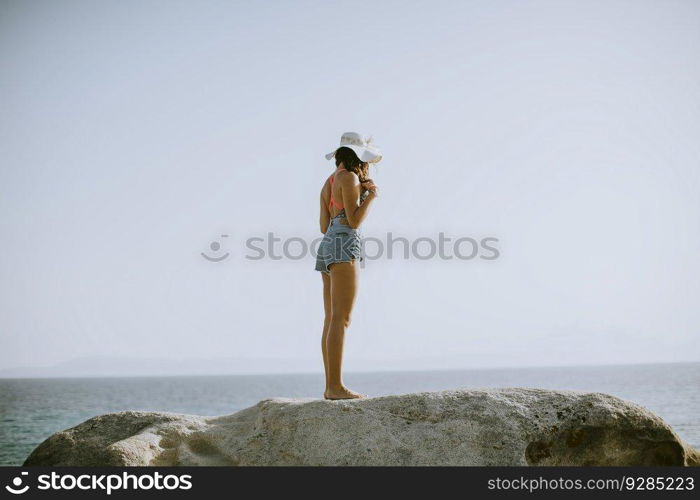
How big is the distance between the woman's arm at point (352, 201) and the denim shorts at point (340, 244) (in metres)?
0.12

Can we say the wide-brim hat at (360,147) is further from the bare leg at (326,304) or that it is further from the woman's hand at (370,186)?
the bare leg at (326,304)

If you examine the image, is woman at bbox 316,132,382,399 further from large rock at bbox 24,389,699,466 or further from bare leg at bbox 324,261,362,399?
large rock at bbox 24,389,699,466

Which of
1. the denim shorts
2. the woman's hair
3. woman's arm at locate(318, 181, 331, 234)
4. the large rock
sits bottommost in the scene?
the large rock

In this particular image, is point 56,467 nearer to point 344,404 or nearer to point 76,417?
point 344,404

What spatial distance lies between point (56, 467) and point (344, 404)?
2.55 meters

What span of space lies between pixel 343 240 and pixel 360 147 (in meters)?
0.93

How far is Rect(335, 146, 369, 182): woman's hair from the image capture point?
7270mm

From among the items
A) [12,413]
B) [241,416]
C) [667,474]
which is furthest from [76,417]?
[667,474]

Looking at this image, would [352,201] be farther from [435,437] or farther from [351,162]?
[435,437]

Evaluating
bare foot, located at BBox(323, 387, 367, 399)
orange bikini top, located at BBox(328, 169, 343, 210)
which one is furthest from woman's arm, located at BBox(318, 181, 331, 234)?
bare foot, located at BBox(323, 387, 367, 399)

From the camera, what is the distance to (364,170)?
7359 millimetres

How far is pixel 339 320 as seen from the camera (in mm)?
7113

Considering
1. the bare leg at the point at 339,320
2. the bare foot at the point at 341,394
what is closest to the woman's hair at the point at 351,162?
the bare leg at the point at 339,320

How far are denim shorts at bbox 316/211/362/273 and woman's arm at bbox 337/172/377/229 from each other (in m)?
0.12
